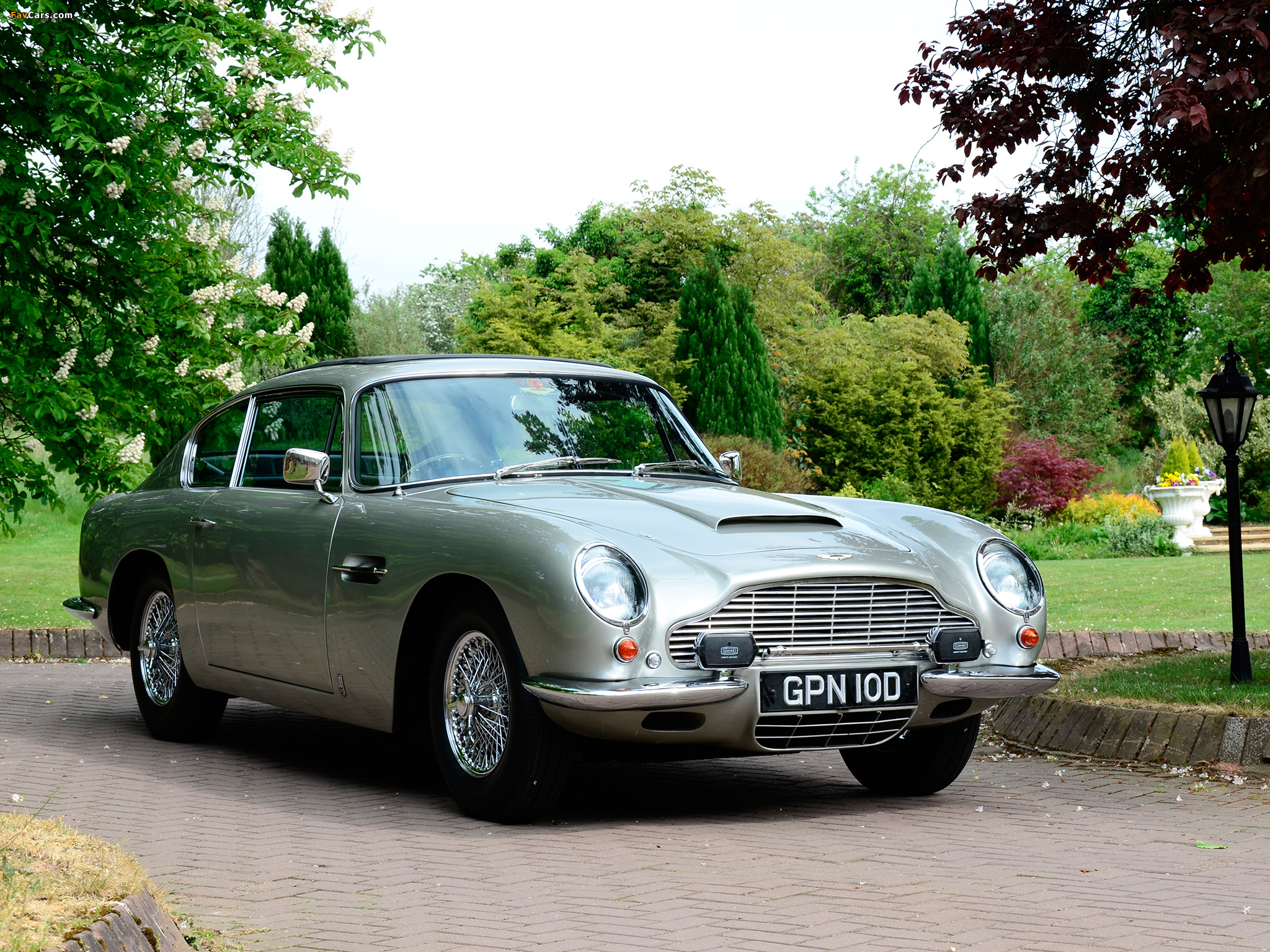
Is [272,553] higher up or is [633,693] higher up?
[272,553]

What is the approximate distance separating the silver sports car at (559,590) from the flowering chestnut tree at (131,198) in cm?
565

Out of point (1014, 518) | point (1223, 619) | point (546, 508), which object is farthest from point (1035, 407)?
point (546, 508)

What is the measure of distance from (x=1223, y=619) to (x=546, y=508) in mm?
8421

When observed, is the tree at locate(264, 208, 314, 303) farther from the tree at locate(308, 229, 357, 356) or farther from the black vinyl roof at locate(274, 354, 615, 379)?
the black vinyl roof at locate(274, 354, 615, 379)

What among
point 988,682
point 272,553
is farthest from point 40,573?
point 988,682

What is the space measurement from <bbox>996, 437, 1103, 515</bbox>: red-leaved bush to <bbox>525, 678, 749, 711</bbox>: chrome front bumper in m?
25.6

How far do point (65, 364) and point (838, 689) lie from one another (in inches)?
367

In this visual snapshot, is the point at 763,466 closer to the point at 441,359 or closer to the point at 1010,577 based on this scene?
the point at 441,359

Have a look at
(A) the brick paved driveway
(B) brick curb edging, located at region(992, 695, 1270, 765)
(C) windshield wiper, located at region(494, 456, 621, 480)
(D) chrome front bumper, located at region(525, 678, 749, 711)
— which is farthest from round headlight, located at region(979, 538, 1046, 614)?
(C) windshield wiper, located at region(494, 456, 621, 480)

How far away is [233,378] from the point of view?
13.7 metres

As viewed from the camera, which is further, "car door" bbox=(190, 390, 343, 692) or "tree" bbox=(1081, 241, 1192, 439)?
"tree" bbox=(1081, 241, 1192, 439)

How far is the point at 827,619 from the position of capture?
5465 mm

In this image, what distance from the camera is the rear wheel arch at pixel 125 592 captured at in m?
8.07

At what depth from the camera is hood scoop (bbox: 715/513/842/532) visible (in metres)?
5.66
